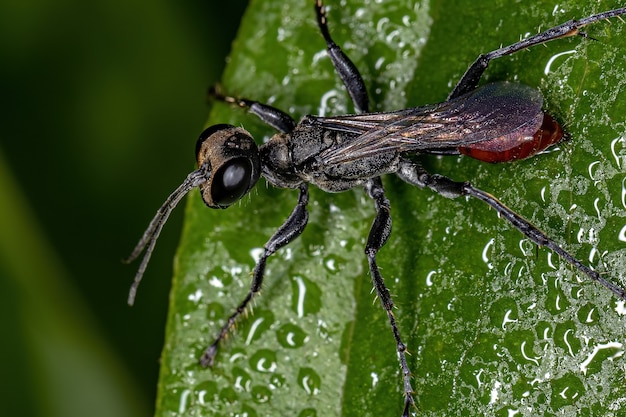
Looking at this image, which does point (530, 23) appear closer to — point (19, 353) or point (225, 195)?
point (225, 195)

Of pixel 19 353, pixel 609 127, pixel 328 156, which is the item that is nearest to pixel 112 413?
pixel 19 353

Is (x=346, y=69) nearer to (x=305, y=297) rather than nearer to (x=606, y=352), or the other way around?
(x=305, y=297)

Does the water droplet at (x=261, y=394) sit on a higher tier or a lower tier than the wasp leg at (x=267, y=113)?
lower

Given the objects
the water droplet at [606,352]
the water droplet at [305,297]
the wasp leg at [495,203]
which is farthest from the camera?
the water droplet at [305,297]

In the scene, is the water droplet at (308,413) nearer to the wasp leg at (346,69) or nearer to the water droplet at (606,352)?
the water droplet at (606,352)

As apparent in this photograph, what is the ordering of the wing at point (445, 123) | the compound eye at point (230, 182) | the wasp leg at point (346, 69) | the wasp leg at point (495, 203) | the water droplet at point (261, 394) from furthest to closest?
the wasp leg at point (346, 69)
the water droplet at point (261, 394)
the compound eye at point (230, 182)
the wing at point (445, 123)
the wasp leg at point (495, 203)

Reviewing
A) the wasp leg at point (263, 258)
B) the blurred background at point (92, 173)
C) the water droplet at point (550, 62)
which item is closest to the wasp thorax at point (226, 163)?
the wasp leg at point (263, 258)

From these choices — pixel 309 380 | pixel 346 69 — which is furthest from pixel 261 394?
pixel 346 69

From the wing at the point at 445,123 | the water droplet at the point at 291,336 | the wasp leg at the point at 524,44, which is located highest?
the wasp leg at the point at 524,44
